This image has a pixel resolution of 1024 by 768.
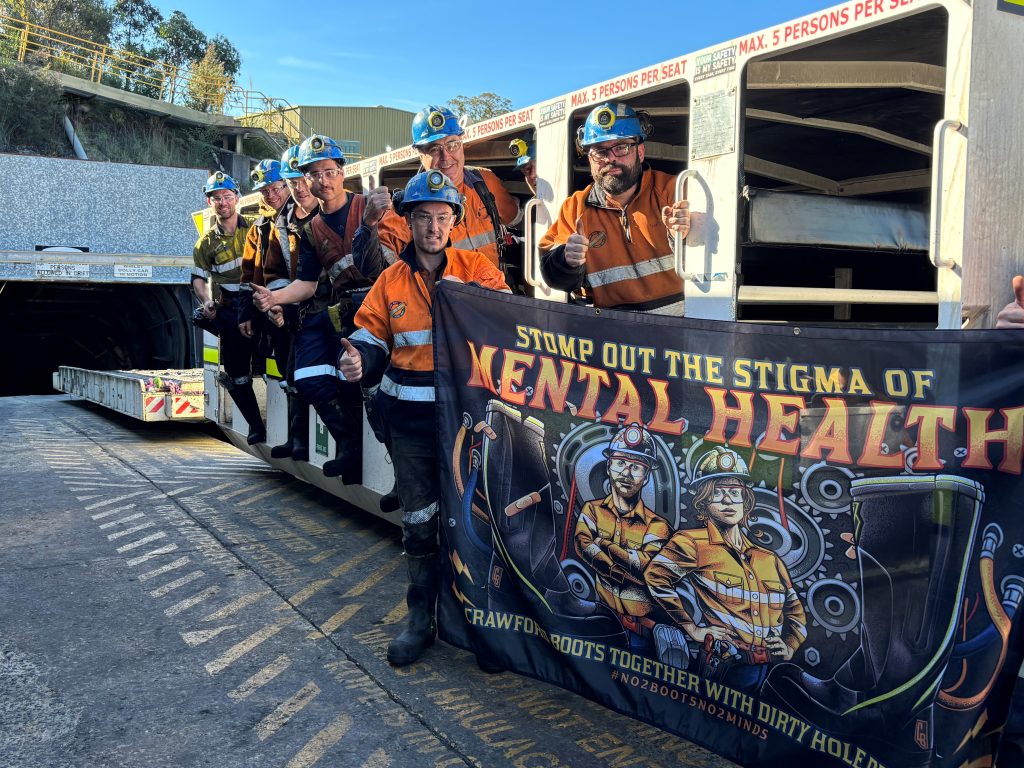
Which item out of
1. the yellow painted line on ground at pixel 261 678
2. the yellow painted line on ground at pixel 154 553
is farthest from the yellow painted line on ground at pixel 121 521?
the yellow painted line on ground at pixel 261 678

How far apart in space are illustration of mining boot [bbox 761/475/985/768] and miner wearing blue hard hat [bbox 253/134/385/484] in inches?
145

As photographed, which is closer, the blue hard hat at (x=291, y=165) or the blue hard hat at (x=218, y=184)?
the blue hard hat at (x=291, y=165)

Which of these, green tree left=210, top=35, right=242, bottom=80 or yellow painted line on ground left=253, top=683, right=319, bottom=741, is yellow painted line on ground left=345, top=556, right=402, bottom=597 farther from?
green tree left=210, top=35, right=242, bottom=80

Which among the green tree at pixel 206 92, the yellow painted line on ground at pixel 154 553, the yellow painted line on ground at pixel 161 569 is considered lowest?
the yellow painted line on ground at pixel 161 569

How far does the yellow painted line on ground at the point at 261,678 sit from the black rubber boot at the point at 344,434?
→ 186cm

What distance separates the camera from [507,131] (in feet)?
16.6

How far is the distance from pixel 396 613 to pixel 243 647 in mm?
825

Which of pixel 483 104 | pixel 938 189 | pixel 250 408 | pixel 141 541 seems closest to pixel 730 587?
pixel 938 189

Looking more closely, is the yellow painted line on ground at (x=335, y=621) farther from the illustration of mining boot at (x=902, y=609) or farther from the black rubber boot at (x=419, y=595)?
the illustration of mining boot at (x=902, y=609)

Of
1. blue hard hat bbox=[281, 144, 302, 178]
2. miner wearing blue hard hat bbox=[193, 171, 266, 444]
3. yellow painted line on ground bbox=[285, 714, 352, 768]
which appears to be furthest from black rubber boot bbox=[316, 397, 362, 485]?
yellow painted line on ground bbox=[285, 714, 352, 768]

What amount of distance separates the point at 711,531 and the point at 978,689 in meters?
0.87

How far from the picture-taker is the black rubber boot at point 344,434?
19.4ft

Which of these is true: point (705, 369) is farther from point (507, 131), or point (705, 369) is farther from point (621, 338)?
point (507, 131)

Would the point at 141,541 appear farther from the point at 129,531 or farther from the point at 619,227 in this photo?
the point at 619,227
